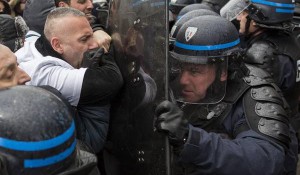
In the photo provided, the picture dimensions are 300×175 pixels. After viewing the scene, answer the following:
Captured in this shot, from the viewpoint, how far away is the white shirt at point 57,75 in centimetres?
221

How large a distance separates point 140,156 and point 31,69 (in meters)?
0.72

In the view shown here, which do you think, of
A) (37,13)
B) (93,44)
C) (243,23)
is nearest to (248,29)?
(243,23)

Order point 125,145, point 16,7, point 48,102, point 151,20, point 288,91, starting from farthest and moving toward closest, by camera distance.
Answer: point 16,7 < point 288,91 < point 125,145 < point 151,20 < point 48,102

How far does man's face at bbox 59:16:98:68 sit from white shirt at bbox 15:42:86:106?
92mm

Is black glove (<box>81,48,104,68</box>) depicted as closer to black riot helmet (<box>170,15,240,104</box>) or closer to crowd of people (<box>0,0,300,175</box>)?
crowd of people (<box>0,0,300,175</box>)

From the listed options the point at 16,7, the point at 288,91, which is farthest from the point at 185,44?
the point at 16,7

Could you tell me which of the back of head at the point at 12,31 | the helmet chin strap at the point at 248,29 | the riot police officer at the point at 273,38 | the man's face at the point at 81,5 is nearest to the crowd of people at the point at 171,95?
the riot police officer at the point at 273,38

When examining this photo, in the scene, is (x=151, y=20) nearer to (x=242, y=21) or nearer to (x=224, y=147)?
(x=224, y=147)

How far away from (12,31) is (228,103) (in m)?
2.45

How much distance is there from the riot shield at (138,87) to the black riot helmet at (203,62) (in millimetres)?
291

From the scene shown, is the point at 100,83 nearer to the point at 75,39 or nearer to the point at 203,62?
the point at 75,39

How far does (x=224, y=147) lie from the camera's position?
2.03 m

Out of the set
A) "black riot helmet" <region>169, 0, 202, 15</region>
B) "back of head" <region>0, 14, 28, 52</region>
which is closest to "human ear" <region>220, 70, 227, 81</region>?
"back of head" <region>0, 14, 28, 52</region>

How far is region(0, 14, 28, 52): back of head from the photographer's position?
394 centimetres
